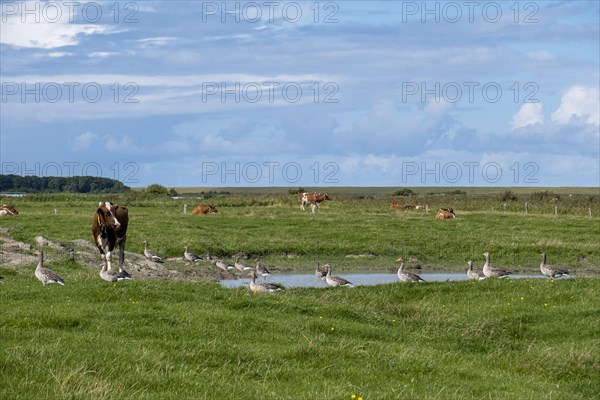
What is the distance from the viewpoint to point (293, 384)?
45.5 ft

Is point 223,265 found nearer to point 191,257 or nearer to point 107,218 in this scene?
point 191,257

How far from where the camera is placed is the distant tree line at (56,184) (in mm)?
164000

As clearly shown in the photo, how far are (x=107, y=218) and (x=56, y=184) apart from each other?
465 feet

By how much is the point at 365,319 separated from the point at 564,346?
4653 mm

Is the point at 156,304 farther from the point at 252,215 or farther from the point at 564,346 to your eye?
the point at 252,215

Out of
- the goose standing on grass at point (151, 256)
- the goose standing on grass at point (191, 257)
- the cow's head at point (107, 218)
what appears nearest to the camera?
the cow's head at point (107, 218)

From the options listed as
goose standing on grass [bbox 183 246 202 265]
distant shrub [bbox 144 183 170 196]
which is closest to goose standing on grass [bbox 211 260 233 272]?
goose standing on grass [bbox 183 246 202 265]

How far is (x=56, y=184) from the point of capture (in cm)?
16762

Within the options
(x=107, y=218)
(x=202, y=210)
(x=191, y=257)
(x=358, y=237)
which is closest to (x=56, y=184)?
(x=202, y=210)

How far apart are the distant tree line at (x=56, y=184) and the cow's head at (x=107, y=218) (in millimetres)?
135479

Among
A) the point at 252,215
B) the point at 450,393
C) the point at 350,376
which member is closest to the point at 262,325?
the point at 350,376

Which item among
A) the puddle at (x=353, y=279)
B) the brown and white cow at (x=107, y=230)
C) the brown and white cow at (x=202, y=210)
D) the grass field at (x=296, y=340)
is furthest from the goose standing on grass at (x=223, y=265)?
the brown and white cow at (x=202, y=210)

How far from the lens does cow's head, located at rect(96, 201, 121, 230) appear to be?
3112cm

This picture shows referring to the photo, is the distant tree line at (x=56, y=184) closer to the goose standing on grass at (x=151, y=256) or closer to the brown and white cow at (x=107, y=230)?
the goose standing on grass at (x=151, y=256)
